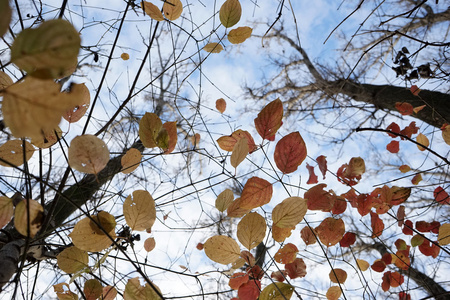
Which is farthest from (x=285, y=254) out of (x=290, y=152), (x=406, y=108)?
(x=406, y=108)

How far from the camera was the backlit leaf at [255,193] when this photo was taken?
75 centimetres

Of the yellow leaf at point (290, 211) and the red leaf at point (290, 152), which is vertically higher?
the red leaf at point (290, 152)

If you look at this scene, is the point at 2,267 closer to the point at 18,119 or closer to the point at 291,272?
the point at 18,119

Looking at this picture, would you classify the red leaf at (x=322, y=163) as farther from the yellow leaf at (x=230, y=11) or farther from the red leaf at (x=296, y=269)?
the yellow leaf at (x=230, y=11)

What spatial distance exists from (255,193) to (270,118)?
0.68ft

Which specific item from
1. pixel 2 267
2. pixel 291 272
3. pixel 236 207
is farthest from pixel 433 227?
pixel 2 267

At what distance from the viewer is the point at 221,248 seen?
75 centimetres

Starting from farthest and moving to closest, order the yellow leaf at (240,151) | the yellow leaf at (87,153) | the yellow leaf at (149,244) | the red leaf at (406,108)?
1. the red leaf at (406,108)
2. the yellow leaf at (149,244)
3. the yellow leaf at (240,151)
4. the yellow leaf at (87,153)

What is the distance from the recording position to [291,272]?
3.94ft

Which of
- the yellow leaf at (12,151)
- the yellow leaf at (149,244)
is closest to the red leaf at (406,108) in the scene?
the yellow leaf at (149,244)

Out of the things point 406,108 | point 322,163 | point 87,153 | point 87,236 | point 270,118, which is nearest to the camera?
point 87,153

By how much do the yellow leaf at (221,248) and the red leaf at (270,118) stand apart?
303mm

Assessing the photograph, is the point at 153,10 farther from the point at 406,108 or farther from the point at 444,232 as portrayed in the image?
the point at 406,108

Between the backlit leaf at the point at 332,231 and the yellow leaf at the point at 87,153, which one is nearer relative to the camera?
the yellow leaf at the point at 87,153
